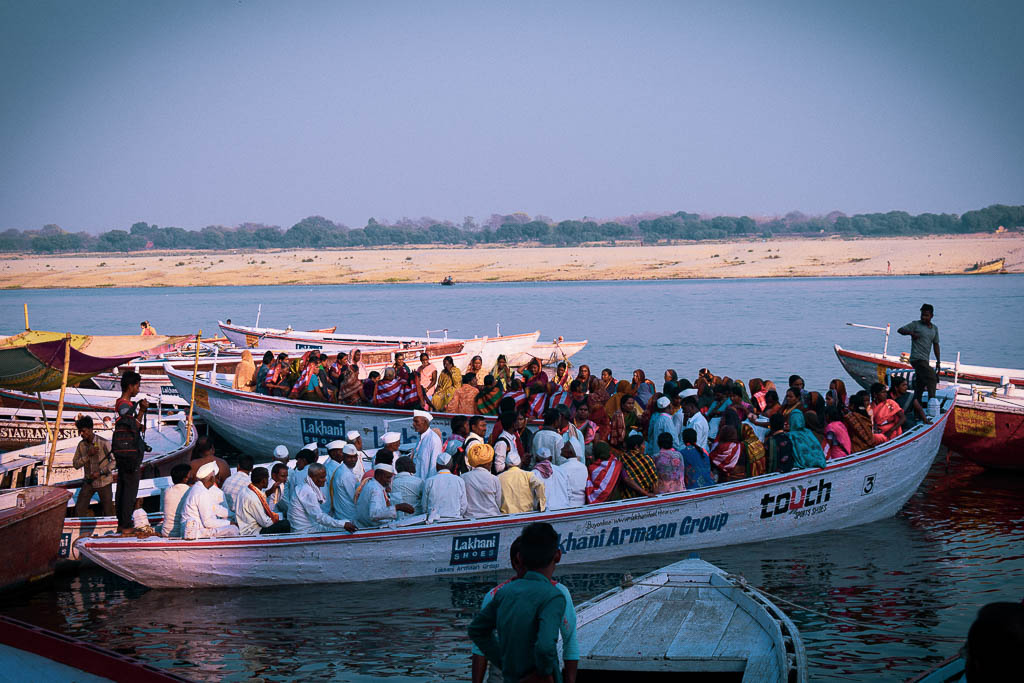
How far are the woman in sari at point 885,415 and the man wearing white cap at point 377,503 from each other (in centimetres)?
710

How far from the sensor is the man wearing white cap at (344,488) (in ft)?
35.1

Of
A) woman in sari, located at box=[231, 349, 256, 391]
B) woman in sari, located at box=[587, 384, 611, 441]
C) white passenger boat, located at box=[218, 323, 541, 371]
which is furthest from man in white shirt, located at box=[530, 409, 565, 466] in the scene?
white passenger boat, located at box=[218, 323, 541, 371]

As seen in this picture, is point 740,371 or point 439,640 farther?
point 740,371

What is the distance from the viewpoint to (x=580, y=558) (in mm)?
11430

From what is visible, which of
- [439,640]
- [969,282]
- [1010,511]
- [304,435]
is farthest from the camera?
[969,282]

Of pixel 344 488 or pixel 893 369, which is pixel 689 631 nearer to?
pixel 344 488

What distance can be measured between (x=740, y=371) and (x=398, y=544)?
29556mm

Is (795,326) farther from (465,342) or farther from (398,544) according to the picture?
(398,544)

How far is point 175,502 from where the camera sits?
34.3 feet

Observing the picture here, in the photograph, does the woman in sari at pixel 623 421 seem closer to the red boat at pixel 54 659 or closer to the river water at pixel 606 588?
the river water at pixel 606 588

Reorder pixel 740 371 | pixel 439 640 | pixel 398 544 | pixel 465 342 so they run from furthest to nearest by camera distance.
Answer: pixel 740 371
pixel 465 342
pixel 398 544
pixel 439 640

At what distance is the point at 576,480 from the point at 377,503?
2330mm

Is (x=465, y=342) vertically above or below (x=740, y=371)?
above

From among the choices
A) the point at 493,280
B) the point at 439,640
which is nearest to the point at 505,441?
the point at 439,640
